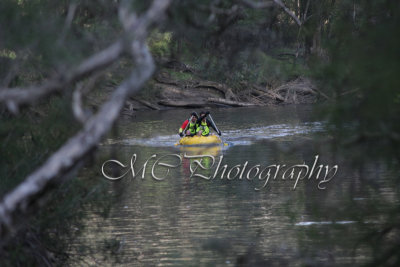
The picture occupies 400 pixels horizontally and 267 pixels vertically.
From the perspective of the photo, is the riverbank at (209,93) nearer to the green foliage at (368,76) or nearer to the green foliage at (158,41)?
the green foliage at (158,41)

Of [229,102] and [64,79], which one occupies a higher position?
[229,102]

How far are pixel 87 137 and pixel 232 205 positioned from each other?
10.6m

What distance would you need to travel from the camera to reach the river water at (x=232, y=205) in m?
7.60

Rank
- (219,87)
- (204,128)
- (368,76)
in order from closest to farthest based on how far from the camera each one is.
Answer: (368,76), (204,128), (219,87)

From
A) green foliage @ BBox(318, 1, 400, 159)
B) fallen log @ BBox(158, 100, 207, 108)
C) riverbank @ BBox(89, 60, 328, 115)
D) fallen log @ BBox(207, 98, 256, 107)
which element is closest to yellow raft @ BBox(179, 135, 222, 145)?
green foliage @ BBox(318, 1, 400, 159)

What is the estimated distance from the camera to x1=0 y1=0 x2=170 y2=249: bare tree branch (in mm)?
4988

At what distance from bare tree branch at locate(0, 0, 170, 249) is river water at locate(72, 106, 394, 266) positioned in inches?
77.3

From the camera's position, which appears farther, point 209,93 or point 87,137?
point 209,93

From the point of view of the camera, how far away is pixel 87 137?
16.4 ft

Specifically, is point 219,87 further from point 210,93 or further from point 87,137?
point 87,137

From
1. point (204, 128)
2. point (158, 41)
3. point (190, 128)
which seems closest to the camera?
→ point (158, 41)

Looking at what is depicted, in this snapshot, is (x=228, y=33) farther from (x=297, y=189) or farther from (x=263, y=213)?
(x=297, y=189)

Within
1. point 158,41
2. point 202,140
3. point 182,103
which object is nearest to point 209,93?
point 182,103

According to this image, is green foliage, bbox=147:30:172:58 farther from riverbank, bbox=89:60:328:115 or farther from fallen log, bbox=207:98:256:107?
fallen log, bbox=207:98:256:107
